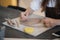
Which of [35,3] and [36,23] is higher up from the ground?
[35,3]

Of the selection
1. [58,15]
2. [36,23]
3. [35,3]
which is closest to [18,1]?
[35,3]

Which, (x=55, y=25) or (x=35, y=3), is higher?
(x=35, y=3)

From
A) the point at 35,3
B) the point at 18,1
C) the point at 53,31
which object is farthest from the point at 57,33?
the point at 18,1

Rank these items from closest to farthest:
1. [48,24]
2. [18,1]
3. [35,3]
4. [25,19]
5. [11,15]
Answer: [48,24], [25,19], [11,15], [35,3], [18,1]

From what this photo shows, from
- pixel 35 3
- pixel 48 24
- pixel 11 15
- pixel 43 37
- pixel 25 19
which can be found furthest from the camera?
pixel 35 3

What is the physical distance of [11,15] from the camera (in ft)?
4.68

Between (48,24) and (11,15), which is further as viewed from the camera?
(11,15)

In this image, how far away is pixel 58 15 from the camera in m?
1.47

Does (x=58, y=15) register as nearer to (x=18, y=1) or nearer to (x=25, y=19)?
(x=25, y=19)

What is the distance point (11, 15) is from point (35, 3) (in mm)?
298

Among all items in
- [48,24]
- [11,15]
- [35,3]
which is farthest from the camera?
[35,3]

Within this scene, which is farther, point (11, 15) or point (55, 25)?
point (11, 15)

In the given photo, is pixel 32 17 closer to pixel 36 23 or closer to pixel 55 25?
pixel 36 23

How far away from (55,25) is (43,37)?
0.69 ft
